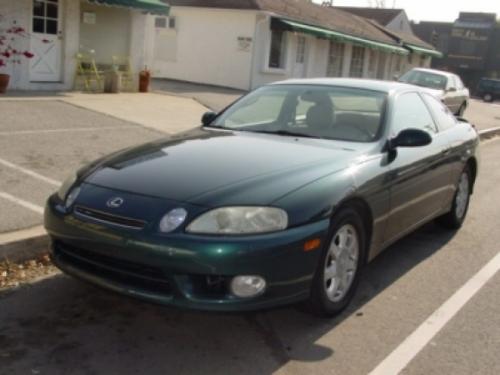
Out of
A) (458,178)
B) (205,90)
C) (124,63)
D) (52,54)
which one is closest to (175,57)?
(205,90)

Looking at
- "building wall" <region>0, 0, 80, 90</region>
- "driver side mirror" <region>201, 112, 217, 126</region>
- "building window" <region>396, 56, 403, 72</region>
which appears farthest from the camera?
"building window" <region>396, 56, 403, 72</region>

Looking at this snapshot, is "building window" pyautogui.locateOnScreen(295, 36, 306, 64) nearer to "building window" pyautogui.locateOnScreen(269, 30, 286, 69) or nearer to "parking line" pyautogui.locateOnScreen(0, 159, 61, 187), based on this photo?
"building window" pyautogui.locateOnScreen(269, 30, 286, 69)

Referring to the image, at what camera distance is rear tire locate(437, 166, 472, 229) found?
6.35 meters

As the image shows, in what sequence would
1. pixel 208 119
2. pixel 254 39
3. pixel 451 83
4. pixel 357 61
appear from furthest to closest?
pixel 357 61 < pixel 254 39 < pixel 451 83 < pixel 208 119

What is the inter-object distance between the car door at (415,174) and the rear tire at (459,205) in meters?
0.47

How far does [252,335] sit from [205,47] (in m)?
20.5


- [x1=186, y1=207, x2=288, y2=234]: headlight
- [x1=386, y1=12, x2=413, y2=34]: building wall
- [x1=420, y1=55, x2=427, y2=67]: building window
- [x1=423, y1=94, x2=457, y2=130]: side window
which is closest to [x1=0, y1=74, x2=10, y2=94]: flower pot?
[x1=423, y1=94, x2=457, y2=130]: side window

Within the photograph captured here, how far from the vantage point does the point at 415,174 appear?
5039 mm

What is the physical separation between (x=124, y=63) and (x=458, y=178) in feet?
42.1

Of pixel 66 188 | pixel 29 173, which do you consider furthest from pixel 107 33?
pixel 66 188

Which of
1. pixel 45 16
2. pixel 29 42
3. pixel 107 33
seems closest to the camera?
pixel 29 42

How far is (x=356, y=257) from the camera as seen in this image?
4.29 meters

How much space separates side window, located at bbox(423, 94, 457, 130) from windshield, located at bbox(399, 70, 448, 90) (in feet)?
39.1

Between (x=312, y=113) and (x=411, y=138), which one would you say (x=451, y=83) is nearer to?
(x=312, y=113)
